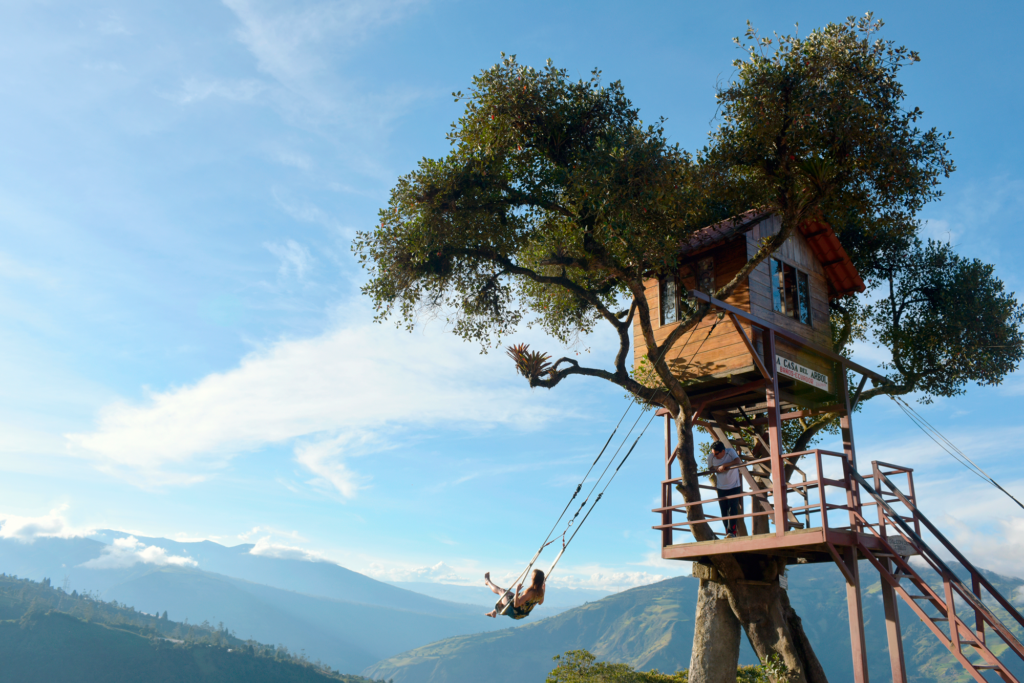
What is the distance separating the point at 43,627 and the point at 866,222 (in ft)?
791

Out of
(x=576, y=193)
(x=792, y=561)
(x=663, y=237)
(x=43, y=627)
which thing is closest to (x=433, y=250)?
(x=576, y=193)

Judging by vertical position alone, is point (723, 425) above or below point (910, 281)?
below

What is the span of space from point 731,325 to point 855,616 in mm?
7240

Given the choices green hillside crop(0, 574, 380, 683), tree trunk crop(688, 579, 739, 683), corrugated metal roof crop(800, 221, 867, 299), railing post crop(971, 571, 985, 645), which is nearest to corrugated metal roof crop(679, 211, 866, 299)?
corrugated metal roof crop(800, 221, 867, 299)

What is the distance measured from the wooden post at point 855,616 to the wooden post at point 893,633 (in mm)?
539

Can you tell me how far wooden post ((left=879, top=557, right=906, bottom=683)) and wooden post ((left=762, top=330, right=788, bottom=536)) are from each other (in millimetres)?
2471

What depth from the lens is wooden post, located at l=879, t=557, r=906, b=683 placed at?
14.7 metres

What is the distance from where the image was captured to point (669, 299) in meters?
19.8

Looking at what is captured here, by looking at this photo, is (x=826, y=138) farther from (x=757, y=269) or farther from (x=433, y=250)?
(x=433, y=250)

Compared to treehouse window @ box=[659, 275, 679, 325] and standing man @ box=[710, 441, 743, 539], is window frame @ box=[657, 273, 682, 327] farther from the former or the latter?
standing man @ box=[710, 441, 743, 539]

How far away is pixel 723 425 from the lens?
834 inches

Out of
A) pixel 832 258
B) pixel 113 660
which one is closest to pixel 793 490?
pixel 832 258

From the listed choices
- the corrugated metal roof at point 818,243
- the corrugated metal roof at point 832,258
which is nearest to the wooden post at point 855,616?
the corrugated metal roof at point 818,243

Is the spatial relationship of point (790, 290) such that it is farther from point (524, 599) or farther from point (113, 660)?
point (113, 660)
